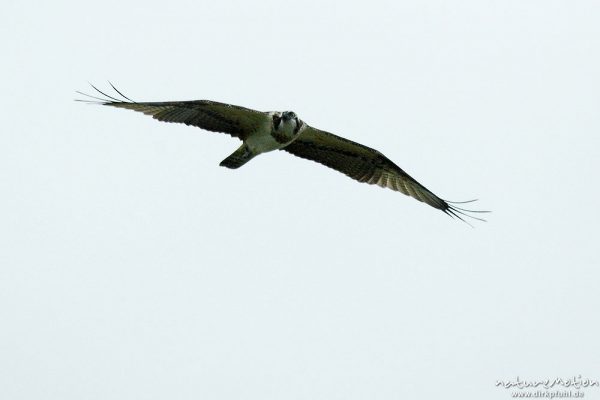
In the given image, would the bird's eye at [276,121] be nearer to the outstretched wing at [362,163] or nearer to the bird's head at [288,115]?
the bird's head at [288,115]

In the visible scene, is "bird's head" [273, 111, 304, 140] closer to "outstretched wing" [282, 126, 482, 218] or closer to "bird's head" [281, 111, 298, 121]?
"bird's head" [281, 111, 298, 121]

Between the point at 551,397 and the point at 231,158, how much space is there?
6231mm

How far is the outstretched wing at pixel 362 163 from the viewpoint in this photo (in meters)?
19.5

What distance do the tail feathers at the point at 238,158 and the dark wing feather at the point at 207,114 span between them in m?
0.22

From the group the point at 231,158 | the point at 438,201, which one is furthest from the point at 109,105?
the point at 438,201

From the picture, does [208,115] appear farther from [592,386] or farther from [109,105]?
[592,386]

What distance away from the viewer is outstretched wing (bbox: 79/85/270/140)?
18.1 m

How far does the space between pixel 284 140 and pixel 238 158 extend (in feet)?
2.68

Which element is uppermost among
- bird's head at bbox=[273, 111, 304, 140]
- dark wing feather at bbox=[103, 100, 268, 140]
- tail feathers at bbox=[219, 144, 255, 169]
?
dark wing feather at bbox=[103, 100, 268, 140]

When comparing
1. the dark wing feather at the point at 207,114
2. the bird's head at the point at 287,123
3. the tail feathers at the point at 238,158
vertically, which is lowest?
the tail feathers at the point at 238,158

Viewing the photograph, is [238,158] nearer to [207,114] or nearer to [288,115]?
[207,114]

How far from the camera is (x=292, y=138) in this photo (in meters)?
18.7

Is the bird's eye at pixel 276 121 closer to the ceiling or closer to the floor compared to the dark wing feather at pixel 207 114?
closer to the floor

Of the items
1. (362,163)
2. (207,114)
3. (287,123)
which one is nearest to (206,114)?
(207,114)
